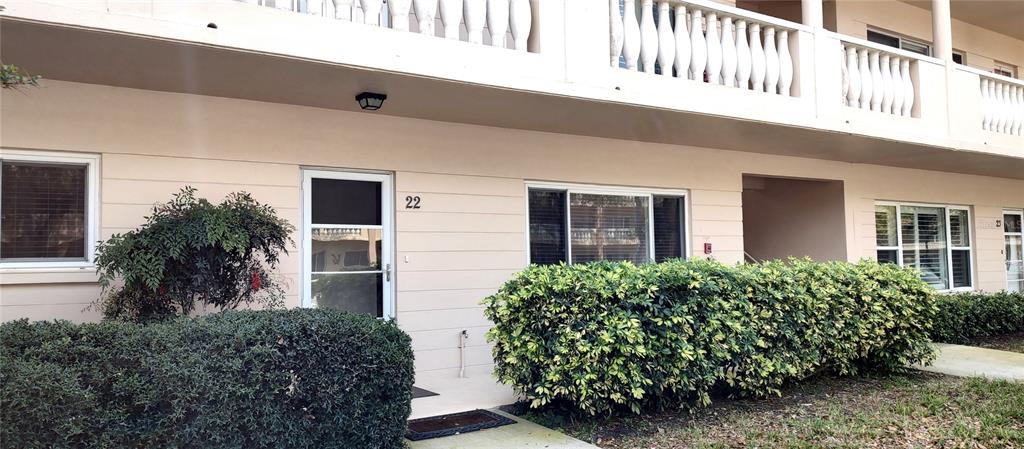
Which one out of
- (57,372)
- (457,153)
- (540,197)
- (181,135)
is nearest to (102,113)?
(181,135)

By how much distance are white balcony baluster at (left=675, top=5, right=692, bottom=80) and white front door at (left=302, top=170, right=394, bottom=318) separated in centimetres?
332

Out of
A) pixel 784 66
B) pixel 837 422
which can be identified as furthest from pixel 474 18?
pixel 837 422

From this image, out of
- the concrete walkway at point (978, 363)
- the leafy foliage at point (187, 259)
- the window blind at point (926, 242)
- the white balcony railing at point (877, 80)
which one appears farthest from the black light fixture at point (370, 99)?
the window blind at point (926, 242)

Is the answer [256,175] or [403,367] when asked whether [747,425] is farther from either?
[256,175]

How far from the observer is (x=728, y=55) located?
26.0 ft

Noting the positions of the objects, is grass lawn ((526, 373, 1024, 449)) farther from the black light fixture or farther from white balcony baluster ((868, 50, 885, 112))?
white balcony baluster ((868, 50, 885, 112))

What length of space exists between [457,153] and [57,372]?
14.7ft

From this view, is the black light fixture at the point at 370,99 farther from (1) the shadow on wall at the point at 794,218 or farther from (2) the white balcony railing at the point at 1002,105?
(2) the white balcony railing at the point at 1002,105

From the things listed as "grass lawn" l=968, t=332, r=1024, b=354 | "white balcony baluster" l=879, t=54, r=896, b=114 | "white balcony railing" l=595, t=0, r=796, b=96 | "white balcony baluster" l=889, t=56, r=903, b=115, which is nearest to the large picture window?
"white balcony railing" l=595, t=0, r=796, b=96

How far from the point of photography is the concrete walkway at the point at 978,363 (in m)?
7.88

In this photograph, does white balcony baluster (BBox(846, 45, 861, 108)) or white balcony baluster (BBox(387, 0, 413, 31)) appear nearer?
white balcony baluster (BBox(387, 0, 413, 31))

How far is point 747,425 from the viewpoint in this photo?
571cm

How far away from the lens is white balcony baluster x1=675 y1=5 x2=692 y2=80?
7523mm

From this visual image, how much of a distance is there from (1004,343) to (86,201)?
1186 cm
